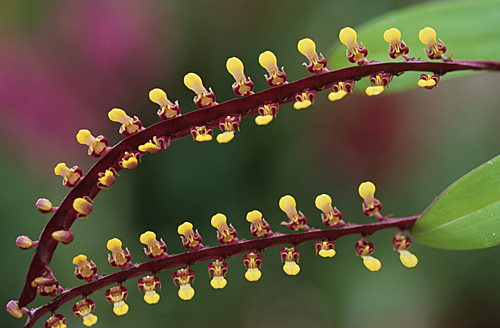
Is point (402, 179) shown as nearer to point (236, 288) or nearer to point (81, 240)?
point (236, 288)

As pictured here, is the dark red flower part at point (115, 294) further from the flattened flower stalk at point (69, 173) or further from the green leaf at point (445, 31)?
the green leaf at point (445, 31)

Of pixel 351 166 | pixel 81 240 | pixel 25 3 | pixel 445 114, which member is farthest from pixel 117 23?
pixel 445 114

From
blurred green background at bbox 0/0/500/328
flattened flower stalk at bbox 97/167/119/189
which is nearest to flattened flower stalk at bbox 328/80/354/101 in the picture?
flattened flower stalk at bbox 97/167/119/189

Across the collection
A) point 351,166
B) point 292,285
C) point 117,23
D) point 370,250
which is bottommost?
point 292,285

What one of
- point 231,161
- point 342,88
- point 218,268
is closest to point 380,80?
point 342,88

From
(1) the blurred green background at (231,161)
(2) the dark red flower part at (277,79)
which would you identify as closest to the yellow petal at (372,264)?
(2) the dark red flower part at (277,79)

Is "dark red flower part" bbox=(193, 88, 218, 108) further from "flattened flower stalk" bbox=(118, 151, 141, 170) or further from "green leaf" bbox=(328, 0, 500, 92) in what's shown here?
"green leaf" bbox=(328, 0, 500, 92)
